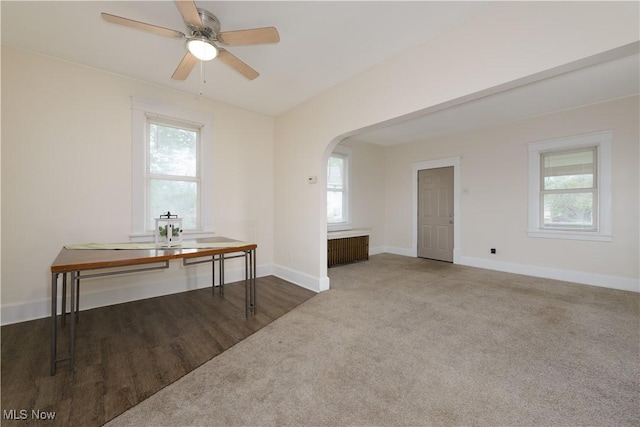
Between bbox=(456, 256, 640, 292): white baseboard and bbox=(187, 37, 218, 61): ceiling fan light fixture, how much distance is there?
5.53m

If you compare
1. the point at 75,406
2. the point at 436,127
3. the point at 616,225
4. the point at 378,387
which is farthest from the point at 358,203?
the point at 75,406

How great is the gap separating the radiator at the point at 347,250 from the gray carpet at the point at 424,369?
72.8 inches

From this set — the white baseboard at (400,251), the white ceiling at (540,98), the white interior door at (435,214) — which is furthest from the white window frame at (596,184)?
the white baseboard at (400,251)

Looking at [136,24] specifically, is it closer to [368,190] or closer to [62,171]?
[62,171]

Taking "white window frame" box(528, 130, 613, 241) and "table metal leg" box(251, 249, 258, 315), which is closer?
"table metal leg" box(251, 249, 258, 315)

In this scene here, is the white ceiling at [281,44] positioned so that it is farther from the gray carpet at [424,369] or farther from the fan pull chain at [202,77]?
the gray carpet at [424,369]

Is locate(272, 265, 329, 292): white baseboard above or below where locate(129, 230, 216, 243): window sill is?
below

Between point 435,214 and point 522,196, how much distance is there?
64.2 inches

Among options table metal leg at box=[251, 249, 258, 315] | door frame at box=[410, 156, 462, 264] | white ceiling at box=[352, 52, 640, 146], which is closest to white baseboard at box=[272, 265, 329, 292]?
table metal leg at box=[251, 249, 258, 315]

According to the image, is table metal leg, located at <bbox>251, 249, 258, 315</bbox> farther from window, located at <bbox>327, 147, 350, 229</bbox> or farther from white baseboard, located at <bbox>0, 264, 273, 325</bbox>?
window, located at <bbox>327, 147, 350, 229</bbox>

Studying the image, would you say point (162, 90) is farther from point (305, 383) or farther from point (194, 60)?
point (305, 383)

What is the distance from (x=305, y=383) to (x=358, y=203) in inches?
185

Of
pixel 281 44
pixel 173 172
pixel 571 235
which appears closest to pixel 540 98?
pixel 571 235

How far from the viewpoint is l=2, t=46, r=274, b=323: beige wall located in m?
2.58
